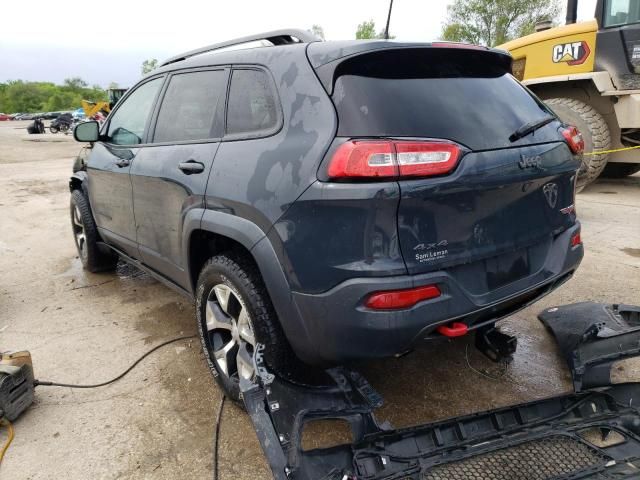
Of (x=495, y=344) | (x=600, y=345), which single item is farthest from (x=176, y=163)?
(x=600, y=345)

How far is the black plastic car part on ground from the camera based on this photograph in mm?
1916

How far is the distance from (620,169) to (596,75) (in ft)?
9.48

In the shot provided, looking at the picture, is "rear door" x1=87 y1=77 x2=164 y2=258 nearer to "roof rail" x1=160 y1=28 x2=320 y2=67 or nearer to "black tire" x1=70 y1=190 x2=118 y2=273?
"black tire" x1=70 y1=190 x2=118 y2=273

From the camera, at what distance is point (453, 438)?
2.14m

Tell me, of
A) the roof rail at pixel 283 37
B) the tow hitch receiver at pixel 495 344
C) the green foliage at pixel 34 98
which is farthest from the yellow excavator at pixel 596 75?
the green foliage at pixel 34 98

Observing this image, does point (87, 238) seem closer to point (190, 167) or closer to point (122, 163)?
point (122, 163)

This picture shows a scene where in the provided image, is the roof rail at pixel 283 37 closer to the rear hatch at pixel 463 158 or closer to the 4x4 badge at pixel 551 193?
the rear hatch at pixel 463 158

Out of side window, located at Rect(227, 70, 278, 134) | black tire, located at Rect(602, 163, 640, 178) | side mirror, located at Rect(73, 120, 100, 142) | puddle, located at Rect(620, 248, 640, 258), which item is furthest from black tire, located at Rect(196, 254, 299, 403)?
black tire, located at Rect(602, 163, 640, 178)

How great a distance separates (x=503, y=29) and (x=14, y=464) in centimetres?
3647

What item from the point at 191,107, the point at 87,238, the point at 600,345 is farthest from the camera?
the point at 87,238

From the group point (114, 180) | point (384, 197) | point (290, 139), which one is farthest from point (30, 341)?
point (384, 197)

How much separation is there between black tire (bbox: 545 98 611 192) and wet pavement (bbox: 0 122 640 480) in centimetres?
233

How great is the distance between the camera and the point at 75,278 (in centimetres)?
477

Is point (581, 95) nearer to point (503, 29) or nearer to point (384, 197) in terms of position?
point (384, 197)
